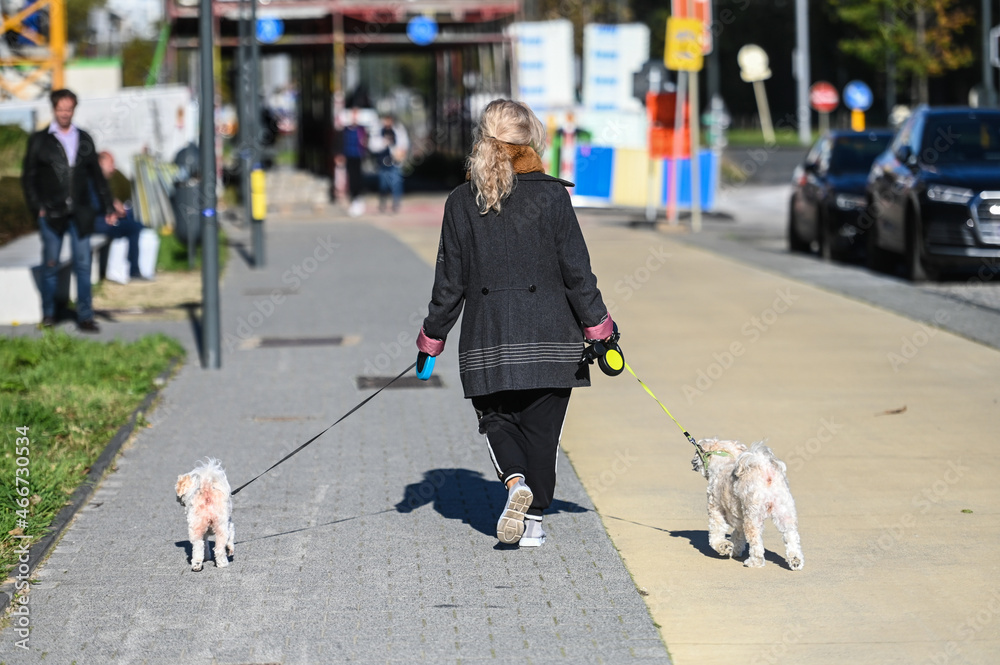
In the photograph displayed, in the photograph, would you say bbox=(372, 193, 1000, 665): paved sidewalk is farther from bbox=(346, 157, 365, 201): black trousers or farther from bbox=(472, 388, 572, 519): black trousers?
bbox=(346, 157, 365, 201): black trousers

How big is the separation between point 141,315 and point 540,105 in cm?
2053

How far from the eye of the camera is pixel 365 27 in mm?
34625

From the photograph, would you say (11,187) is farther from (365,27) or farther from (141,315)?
(365,27)

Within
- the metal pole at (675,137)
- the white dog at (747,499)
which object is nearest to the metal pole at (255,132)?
the metal pole at (675,137)

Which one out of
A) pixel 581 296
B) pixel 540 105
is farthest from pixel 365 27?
pixel 581 296

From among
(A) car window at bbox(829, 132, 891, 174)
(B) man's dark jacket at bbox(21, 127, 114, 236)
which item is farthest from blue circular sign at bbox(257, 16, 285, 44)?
(B) man's dark jacket at bbox(21, 127, 114, 236)

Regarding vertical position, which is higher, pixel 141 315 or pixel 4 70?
pixel 4 70

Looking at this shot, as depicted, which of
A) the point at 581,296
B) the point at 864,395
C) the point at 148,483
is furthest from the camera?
the point at 864,395

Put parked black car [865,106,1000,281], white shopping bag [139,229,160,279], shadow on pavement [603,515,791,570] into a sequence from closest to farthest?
shadow on pavement [603,515,791,570] < parked black car [865,106,1000,281] < white shopping bag [139,229,160,279]

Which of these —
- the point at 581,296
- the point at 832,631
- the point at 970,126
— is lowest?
the point at 832,631

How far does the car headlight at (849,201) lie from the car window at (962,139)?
234 cm

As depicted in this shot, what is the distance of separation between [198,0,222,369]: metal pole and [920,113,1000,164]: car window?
8.75m

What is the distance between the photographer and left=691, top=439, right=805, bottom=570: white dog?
5.30 metres

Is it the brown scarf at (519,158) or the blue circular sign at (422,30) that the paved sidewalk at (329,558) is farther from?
the blue circular sign at (422,30)
